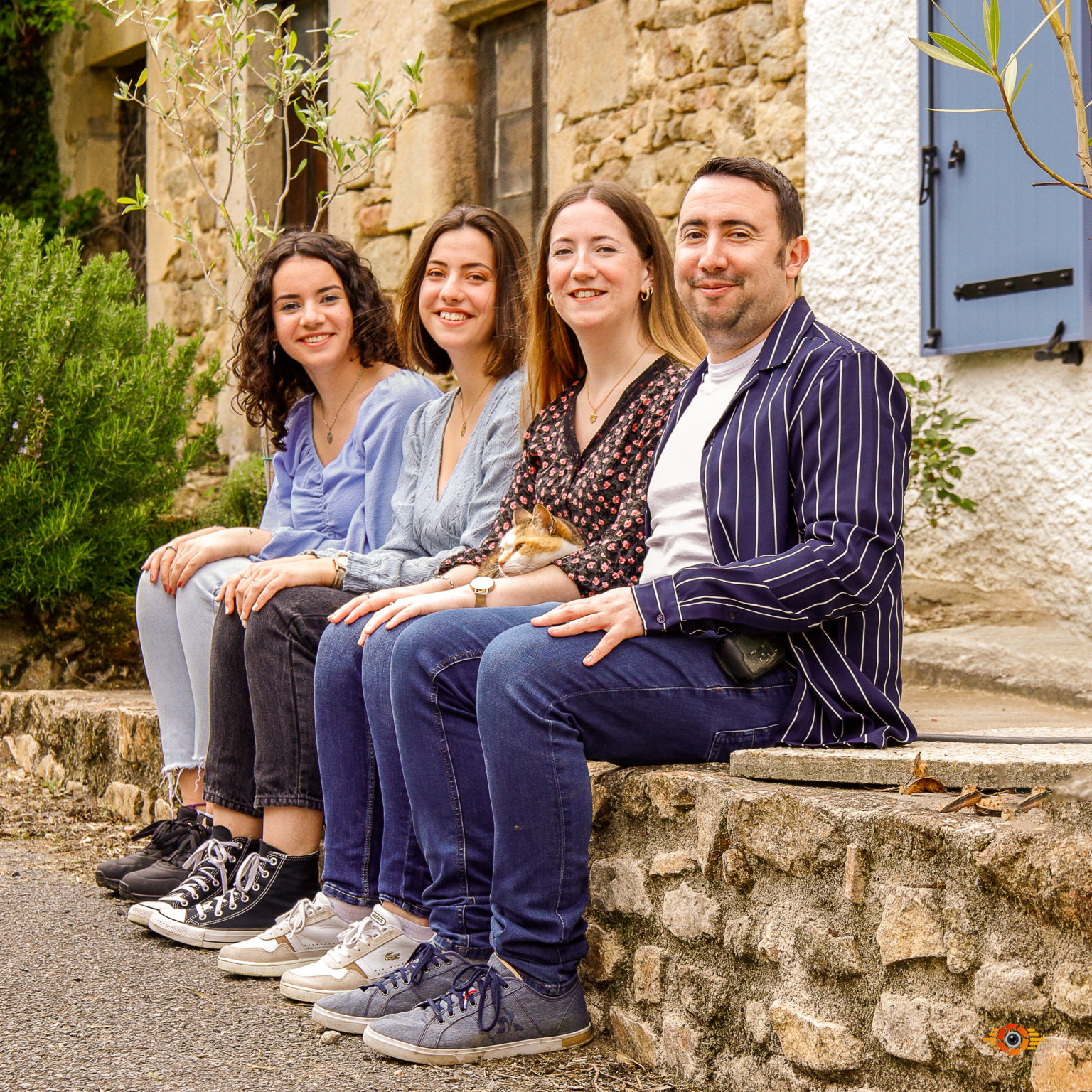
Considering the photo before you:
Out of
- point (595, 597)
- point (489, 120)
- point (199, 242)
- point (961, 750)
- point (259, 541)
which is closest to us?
point (961, 750)

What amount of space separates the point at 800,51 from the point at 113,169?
231 inches

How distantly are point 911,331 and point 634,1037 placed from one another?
3.02m

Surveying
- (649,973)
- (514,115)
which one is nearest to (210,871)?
(649,973)

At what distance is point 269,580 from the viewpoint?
2.90 metres

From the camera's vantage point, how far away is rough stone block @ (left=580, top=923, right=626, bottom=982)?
240 centimetres

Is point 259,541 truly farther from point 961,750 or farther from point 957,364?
point 957,364

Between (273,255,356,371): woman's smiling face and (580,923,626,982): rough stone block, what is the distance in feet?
5.71

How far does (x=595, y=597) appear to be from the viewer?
7.45 ft

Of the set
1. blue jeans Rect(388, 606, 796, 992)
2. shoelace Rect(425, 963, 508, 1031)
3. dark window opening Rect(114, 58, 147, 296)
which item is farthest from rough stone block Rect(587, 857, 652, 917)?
dark window opening Rect(114, 58, 147, 296)

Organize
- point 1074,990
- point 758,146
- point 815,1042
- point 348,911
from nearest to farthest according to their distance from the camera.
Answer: point 1074,990, point 815,1042, point 348,911, point 758,146

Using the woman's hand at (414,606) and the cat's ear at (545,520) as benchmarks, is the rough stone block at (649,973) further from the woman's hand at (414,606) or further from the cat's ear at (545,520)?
the cat's ear at (545,520)

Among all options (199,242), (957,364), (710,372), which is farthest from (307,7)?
(710,372)

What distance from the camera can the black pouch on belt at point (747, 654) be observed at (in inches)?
87.6

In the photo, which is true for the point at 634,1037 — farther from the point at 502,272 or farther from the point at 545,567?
the point at 502,272
